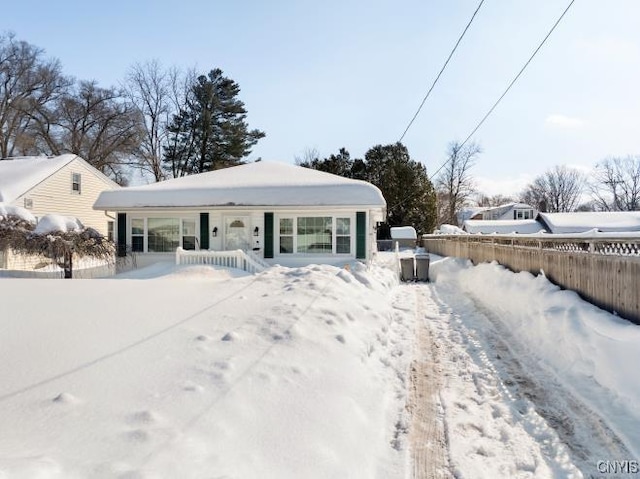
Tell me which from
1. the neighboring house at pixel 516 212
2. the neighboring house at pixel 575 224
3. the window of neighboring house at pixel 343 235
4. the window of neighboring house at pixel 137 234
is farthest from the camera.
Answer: the neighboring house at pixel 516 212

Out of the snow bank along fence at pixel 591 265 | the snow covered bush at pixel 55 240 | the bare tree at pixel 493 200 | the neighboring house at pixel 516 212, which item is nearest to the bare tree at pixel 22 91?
the snow covered bush at pixel 55 240

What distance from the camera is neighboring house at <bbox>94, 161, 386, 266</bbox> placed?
13758mm

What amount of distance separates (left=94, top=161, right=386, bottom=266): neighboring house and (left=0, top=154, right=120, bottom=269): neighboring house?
8.50ft

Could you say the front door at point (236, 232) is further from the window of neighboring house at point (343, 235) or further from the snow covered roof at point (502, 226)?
the snow covered roof at point (502, 226)

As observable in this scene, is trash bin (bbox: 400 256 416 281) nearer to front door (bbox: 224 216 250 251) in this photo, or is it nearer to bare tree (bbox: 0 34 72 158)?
front door (bbox: 224 216 250 251)

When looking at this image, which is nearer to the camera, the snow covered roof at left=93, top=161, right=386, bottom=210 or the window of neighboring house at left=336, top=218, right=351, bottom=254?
the snow covered roof at left=93, top=161, right=386, bottom=210

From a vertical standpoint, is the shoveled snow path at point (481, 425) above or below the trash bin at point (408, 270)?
below

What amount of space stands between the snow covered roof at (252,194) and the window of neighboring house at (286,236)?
929 mm

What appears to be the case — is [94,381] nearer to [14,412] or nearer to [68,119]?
[14,412]

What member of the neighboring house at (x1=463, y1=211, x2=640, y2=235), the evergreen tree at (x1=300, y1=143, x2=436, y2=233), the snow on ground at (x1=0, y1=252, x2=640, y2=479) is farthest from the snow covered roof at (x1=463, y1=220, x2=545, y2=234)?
the snow on ground at (x1=0, y1=252, x2=640, y2=479)

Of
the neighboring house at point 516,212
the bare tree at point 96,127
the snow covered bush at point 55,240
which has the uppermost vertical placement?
the bare tree at point 96,127

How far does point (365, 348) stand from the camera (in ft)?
17.6

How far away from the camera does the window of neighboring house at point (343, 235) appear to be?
46.2 ft

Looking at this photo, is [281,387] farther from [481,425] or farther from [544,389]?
[544,389]
